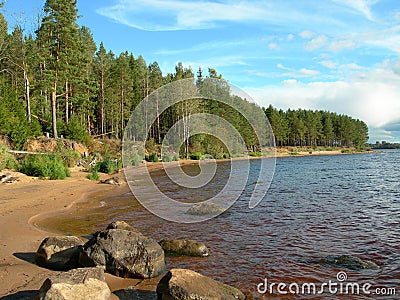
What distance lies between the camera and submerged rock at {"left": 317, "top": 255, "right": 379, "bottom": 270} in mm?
8495

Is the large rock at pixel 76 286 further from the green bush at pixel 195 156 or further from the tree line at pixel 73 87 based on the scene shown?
the green bush at pixel 195 156

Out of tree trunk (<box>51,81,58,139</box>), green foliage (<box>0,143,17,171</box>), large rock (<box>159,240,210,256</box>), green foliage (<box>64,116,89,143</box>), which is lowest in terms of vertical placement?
large rock (<box>159,240,210,256</box>)

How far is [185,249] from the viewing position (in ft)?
30.3

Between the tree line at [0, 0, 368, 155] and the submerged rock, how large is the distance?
773 inches

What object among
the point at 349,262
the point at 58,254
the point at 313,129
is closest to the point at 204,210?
the point at 349,262

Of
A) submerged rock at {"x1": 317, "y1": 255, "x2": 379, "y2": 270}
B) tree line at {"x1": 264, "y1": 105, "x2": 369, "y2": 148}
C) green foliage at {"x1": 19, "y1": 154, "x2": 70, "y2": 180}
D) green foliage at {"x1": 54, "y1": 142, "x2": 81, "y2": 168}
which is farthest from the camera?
tree line at {"x1": 264, "y1": 105, "x2": 369, "y2": 148}

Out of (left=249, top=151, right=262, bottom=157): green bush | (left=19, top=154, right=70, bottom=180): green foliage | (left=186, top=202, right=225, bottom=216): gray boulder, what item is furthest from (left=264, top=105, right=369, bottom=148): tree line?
(left=186, top=202, right=225, bottom=216): gray boulder

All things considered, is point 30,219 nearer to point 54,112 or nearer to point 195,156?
point 54,112

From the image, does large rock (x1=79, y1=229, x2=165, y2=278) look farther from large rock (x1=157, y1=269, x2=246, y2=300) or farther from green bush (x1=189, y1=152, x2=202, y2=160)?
green bush (x1=189, y1=152, x2=202, y2=160)

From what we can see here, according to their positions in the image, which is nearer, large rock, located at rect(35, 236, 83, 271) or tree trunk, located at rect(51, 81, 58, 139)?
large rock, located at rect(35, 236, 83, 271)

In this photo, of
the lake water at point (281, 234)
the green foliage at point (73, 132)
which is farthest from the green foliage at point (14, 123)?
the lake water at point (281, 234)

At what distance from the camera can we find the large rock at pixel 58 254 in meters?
7.50

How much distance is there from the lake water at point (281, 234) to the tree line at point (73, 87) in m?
13.9

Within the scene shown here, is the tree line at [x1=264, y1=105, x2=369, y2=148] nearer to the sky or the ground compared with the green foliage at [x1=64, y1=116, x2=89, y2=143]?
nearer to the sky
